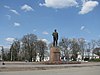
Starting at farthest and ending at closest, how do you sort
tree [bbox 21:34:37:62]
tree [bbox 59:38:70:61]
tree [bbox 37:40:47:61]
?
tree [bbox 59:38:70:61], tree [bbox 37:40:47:61], tree [bbox 21:34:37:62]

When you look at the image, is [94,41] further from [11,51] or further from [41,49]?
[11,51]

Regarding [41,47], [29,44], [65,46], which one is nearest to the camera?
[29,44]

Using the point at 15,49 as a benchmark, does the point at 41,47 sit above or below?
above

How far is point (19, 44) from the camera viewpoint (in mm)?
100062

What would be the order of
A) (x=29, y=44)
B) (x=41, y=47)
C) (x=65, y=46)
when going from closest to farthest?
(x=29, y=44) < (x=41, y=47) < (x=65, y=46)

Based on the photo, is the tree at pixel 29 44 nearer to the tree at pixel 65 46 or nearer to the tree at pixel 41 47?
the tree at pixel 41 47

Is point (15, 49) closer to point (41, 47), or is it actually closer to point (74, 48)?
point (41, 47)

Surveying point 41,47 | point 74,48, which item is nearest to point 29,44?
point 41,47

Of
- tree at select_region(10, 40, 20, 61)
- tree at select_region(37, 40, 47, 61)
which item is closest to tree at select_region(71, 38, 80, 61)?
tree at select_region(37, 40, 47, 61)

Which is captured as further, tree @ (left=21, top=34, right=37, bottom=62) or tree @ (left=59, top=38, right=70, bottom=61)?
tree @ (left=59, top=38, right=70, bottom=61)

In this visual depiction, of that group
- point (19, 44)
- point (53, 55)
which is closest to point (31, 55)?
point (19, 44)

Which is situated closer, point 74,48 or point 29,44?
point 29,44

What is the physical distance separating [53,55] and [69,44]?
195 feet

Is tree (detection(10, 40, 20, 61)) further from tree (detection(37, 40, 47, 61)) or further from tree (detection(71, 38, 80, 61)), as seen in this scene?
tree (detection(71, 38, 80, 61))
